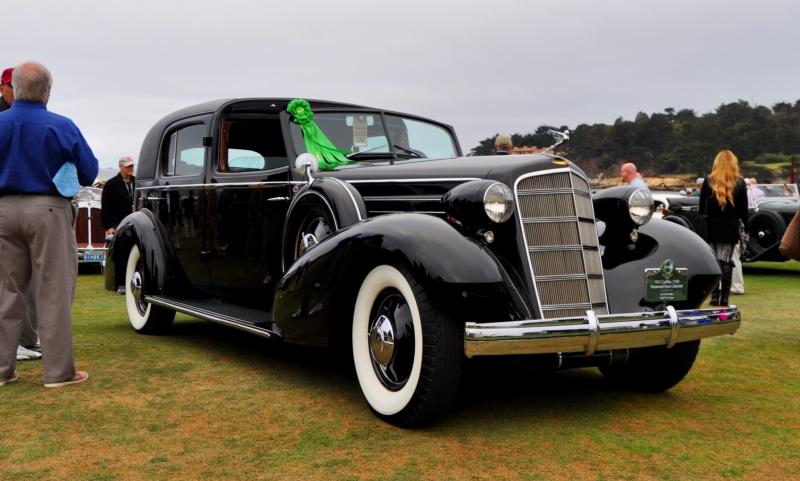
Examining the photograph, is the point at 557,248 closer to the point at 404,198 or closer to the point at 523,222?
the point at 523,222

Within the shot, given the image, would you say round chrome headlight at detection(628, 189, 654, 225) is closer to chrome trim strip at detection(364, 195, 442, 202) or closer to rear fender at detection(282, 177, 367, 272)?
chrome trim strip at detection(364, 195, 442, 202)

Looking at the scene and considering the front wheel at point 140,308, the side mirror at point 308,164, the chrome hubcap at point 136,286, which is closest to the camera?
the side mirror at point 308,164

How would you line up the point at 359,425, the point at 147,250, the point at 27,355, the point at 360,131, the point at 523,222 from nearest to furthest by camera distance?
the point at 359,425
the point at 523,222
the point at 27,355
the point at 360,131
the point at 147,250

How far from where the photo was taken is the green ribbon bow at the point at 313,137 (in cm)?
502

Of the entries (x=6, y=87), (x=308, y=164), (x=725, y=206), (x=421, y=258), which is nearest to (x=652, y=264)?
(x=421, y=258)

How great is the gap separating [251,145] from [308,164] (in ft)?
3.23

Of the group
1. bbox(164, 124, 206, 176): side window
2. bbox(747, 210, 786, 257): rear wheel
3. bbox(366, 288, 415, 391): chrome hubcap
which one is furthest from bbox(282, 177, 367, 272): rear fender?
bbox(747, 210, 786, 257): rear wheel

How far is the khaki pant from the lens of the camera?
4113 mm

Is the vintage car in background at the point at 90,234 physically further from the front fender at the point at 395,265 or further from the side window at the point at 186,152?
the front fender at the point at 395,265

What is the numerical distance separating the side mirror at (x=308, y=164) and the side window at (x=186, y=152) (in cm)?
130

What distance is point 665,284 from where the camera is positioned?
3770 mm

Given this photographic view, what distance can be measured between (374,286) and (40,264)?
1.95 m

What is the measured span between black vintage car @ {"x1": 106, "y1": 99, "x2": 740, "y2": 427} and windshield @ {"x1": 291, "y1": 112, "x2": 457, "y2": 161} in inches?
0.5

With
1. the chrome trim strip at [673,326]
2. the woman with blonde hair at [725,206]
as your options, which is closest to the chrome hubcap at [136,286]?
the chrome trim strip at [673,326]
